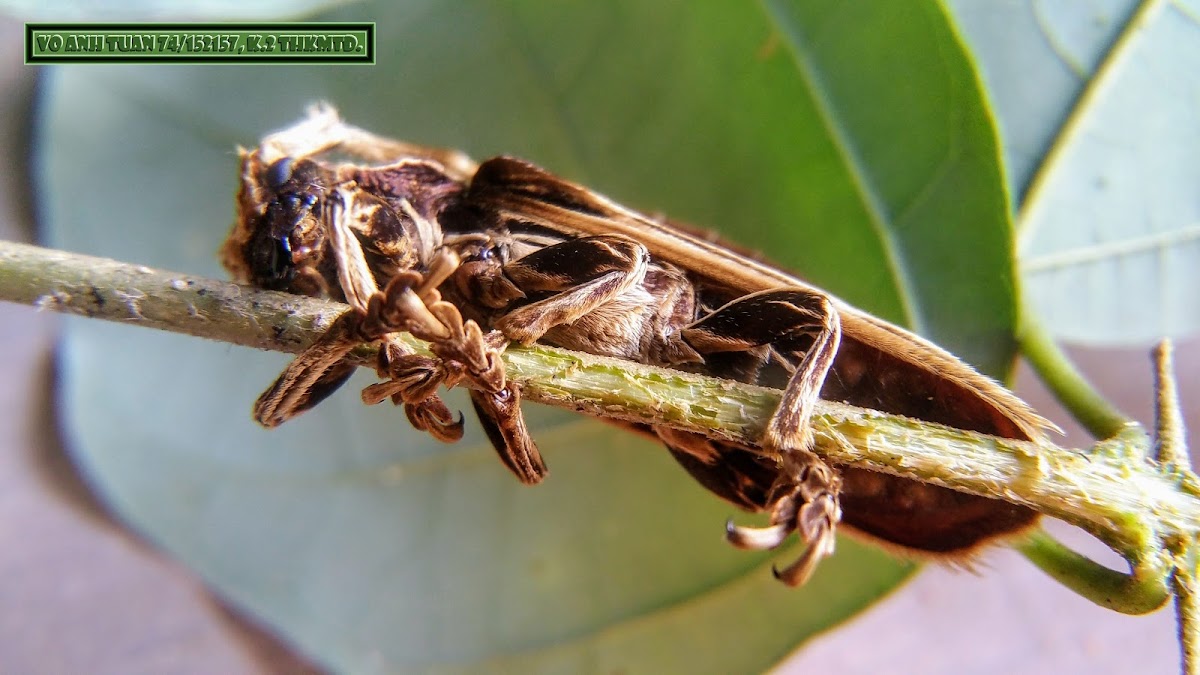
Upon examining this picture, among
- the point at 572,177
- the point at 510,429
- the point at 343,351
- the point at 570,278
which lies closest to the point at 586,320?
the point at 570,278

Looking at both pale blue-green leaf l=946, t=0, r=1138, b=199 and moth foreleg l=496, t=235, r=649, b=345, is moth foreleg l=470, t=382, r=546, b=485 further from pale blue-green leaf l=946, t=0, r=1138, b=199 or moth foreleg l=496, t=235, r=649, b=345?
pale blue-green leaf l=946, t=0, r=1138, b=199

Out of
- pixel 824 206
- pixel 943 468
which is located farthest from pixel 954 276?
pixel 943 468

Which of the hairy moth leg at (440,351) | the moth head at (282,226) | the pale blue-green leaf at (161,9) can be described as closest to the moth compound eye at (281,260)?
the moth head at (282,226)

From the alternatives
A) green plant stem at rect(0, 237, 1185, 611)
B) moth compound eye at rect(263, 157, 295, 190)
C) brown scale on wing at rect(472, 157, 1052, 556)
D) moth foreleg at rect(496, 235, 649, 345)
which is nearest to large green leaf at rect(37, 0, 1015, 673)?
brown scale on wing at rect(472, 157, 1052, 556)

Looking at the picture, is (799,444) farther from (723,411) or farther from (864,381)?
(864,381)

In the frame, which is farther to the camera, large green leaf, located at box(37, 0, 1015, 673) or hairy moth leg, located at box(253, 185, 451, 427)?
large green leaf, located at box(37, 0, 1015, 673)

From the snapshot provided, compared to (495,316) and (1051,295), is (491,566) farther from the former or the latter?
(1051,295)
